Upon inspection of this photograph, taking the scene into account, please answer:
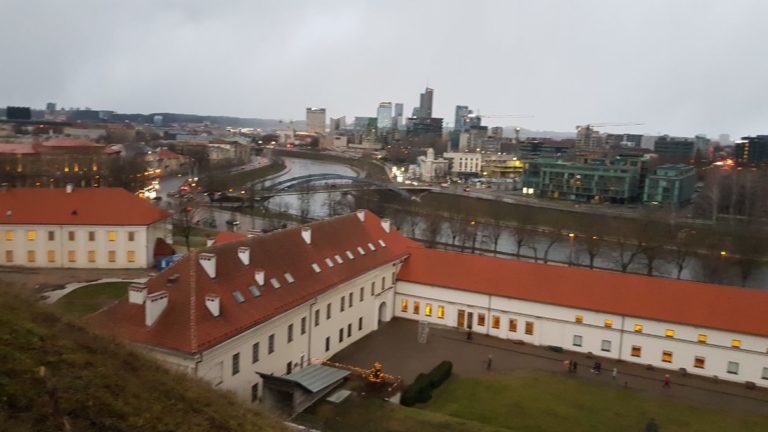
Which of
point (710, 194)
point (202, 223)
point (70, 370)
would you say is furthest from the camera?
point (710, 194)

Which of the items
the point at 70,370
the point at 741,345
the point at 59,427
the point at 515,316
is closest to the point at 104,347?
the point at 70,370

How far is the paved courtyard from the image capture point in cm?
2181

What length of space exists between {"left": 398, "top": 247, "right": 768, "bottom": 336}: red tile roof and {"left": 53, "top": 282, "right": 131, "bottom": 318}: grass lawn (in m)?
13.2

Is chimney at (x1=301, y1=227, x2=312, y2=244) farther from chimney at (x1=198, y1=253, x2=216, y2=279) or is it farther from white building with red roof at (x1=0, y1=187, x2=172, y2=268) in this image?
white building with red roof at (x1=0, y1=187, x2=172, y2=268)

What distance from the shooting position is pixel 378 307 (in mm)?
26969

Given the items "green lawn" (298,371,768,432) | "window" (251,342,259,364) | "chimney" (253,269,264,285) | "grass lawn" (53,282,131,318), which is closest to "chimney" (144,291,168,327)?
"window" (251,342,259,364)

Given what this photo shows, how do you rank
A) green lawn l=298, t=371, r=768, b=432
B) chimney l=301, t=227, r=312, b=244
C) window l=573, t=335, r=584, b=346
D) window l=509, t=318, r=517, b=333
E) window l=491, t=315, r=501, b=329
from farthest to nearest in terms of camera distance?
window l=491, t=315, r=501, b=329
window l=509, t=318, r=517, b=333
window l=573, t=335, r=584, b=346
chimney l=301, t=227, r=312, b=244
green lawn l=298, t=371, r=768, b=432

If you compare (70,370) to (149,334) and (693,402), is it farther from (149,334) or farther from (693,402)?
(693,402)

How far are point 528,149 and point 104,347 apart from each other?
142 meters

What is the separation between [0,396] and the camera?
8.55 metres

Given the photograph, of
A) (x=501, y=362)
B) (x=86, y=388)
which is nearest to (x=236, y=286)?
(x=86, y=388)

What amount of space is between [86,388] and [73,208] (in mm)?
25914

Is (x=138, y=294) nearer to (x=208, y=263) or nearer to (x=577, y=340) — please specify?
(x=208, y=263)

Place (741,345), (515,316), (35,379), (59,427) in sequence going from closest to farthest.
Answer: (59,427), (35,379), (741,345), (515,316)
